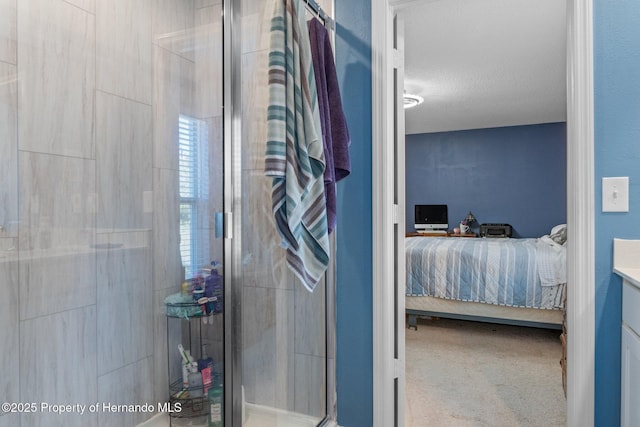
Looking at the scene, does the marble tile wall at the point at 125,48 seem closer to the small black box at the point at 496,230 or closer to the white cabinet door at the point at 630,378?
the white cabinet door at the point at 630,378

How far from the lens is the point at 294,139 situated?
4.34 feet

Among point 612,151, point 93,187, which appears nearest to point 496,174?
point 612,151

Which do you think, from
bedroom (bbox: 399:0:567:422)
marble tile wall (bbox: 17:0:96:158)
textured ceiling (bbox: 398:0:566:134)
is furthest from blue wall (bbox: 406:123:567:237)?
marble tile wall (bbox: 17:0:96:158)

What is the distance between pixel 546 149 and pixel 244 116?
5.88m

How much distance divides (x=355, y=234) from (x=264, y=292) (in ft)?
1.86

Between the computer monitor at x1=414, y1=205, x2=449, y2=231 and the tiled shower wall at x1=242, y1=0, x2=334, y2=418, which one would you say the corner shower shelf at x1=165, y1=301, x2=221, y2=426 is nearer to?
the tiled shower wall at x1=242, y1=0, x2=334, y2=418

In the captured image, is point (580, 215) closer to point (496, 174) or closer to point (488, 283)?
point (488, 283)

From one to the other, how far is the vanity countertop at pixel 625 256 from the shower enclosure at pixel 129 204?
1.24 meters

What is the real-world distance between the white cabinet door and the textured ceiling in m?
1.55

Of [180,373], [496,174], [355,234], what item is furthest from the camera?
[496,174]

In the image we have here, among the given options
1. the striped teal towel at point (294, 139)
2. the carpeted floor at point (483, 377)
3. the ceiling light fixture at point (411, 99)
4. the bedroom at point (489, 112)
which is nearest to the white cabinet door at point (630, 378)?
the carpeted floor at point (483, 377)

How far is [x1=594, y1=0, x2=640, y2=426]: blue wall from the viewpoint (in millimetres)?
1427

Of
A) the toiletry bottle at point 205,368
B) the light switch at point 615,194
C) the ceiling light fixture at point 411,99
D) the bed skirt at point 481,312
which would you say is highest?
the ceiling light fixture at point 411,99

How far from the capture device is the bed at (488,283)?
3.34 meters
